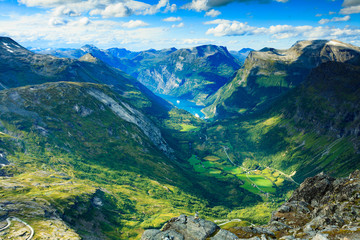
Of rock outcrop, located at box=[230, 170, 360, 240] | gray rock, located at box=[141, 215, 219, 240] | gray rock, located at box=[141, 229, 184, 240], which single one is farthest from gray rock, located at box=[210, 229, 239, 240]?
gray rock, located at box=[141, 229, 184, 240]

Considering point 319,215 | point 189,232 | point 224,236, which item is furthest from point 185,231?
point 319,215

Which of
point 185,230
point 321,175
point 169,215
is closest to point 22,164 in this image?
point 169,215

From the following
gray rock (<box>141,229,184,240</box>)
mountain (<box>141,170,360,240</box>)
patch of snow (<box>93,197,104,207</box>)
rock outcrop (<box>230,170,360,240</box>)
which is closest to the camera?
rock outcrop (<box>230,170,360,240</box>)

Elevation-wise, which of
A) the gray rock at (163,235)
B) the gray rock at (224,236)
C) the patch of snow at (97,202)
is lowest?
the patch of snow at (97,202)

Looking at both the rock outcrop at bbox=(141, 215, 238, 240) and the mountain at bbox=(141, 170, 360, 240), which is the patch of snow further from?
the rock outcrop at bbox=(141, 215, 238, 240)

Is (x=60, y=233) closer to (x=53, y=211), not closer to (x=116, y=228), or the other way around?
(x=53, y=211)

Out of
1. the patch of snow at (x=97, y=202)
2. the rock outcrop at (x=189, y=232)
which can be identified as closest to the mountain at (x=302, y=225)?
the rock outcrop at (x=189, y=232)

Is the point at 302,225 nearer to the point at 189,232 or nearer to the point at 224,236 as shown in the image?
the point at 224,236

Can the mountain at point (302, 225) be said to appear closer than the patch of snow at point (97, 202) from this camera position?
Yes

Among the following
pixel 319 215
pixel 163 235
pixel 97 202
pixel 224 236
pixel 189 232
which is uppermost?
pixel 163 235

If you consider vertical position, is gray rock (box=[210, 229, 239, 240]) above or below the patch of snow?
above

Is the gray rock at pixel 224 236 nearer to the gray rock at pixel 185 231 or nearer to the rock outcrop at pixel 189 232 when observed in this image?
the rock outcrop at pixel 189 232
